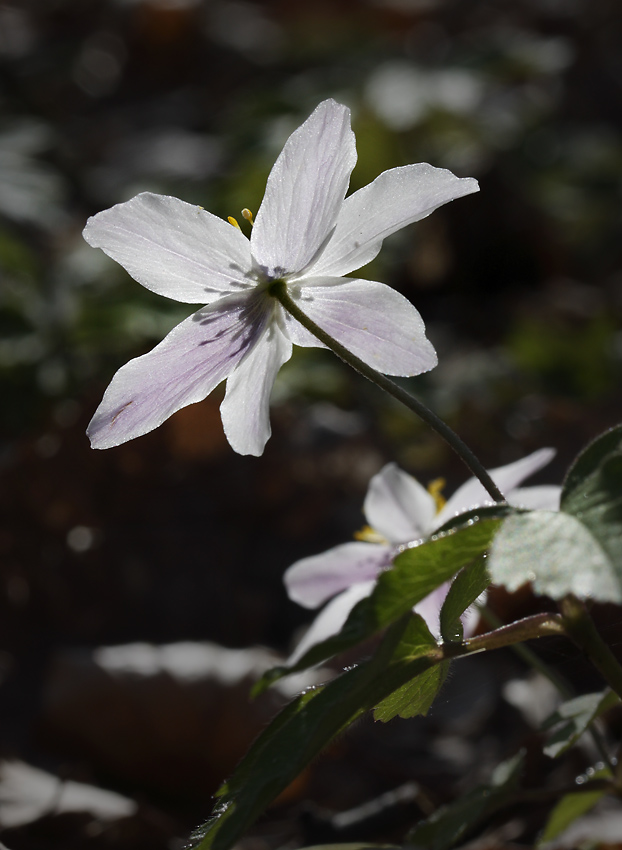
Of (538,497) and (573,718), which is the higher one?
(538,497)

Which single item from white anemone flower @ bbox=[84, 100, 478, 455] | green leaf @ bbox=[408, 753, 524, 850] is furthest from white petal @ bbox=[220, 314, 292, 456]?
green leaf @ bbox=[408, 753, 524, 850]

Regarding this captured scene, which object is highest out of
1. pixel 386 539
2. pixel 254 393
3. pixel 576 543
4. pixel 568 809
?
pixel 254 393

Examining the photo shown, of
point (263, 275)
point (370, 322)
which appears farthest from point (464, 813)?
point (263, 275)

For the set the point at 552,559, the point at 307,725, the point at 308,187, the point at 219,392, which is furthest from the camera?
the point at 219,392

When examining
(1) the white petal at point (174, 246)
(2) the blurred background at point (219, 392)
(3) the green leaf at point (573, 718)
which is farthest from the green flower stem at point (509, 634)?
(2) the blurred background at point (219, 392)

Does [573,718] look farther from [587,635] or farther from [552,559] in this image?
[552,559]

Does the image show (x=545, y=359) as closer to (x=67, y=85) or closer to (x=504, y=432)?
(x=504, y=432)

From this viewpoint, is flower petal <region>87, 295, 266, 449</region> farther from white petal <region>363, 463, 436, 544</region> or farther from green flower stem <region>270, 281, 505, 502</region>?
white petal <region>363, 463, 436, 544</region>

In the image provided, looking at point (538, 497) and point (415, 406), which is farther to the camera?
point (538, 497)
